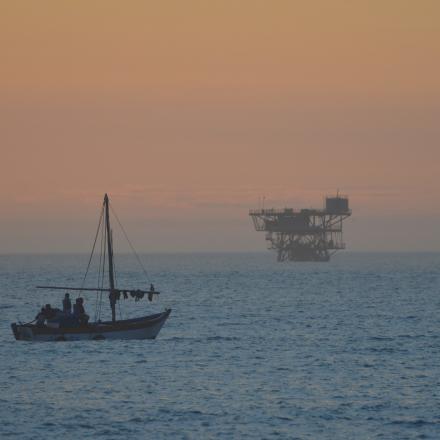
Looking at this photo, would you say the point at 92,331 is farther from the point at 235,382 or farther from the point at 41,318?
the point at 235,382

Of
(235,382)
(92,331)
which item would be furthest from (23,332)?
(235,382)

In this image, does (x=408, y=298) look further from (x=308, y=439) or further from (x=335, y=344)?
(x=308, y=439)

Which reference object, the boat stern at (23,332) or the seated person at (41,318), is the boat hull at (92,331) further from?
the seated person at (41,318)

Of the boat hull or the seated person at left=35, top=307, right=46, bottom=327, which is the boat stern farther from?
the seated person at left=35, top=307, right=46, bottom=327

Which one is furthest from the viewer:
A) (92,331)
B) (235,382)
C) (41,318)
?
(92,331)

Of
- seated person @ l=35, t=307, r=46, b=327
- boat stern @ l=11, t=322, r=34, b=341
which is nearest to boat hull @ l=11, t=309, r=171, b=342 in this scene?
boat stern @ l=11, t=322, r=34, b=341

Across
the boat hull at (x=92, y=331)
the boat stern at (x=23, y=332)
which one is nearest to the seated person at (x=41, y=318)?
the boat hull at (x=92, y=331)

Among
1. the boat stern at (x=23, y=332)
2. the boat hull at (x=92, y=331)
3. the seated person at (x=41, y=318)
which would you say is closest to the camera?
the seated person at (x=41, y=318)

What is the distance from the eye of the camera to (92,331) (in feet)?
200

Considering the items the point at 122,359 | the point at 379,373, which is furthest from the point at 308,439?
the point at 122,359

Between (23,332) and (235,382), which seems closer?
(235,382)

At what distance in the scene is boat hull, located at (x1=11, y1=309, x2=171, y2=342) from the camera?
199 feet

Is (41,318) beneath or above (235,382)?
above

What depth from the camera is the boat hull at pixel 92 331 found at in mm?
60531
